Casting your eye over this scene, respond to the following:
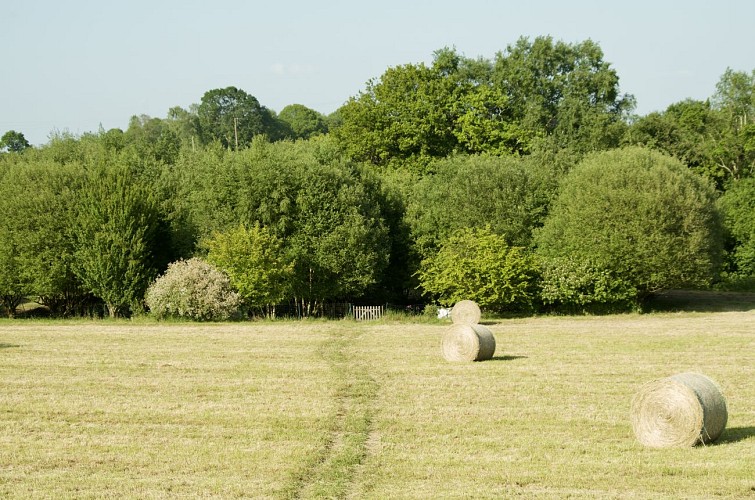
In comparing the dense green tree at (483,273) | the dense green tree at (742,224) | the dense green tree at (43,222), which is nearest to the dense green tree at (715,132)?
the dense green tree at (742,224)

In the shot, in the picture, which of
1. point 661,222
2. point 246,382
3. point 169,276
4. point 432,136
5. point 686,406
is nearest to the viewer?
point 686,406

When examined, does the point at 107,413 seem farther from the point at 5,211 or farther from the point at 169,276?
the point at 5,211

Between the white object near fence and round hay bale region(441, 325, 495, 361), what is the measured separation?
2048cm

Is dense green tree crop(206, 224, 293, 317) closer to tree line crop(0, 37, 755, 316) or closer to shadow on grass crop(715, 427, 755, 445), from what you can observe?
tree line crop(0, 37, 755, 316)

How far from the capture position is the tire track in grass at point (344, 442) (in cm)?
1291

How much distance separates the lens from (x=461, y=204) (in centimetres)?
5091

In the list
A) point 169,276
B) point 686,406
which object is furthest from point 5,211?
point 686,406

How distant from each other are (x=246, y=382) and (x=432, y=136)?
49.8 m

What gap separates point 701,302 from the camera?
175ft

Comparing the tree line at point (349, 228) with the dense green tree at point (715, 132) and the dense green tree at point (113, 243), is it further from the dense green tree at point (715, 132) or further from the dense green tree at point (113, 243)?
the dense green tree at point (715, 132)

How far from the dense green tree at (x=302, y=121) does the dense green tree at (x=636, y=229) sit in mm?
82129

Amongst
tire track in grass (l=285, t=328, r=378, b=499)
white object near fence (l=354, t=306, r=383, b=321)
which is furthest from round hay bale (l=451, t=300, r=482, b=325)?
tire track in grass (l=285, t=328, r=378, b=499)

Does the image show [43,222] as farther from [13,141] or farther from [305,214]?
[13,141]

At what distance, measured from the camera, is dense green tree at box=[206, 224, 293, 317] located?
143ft
